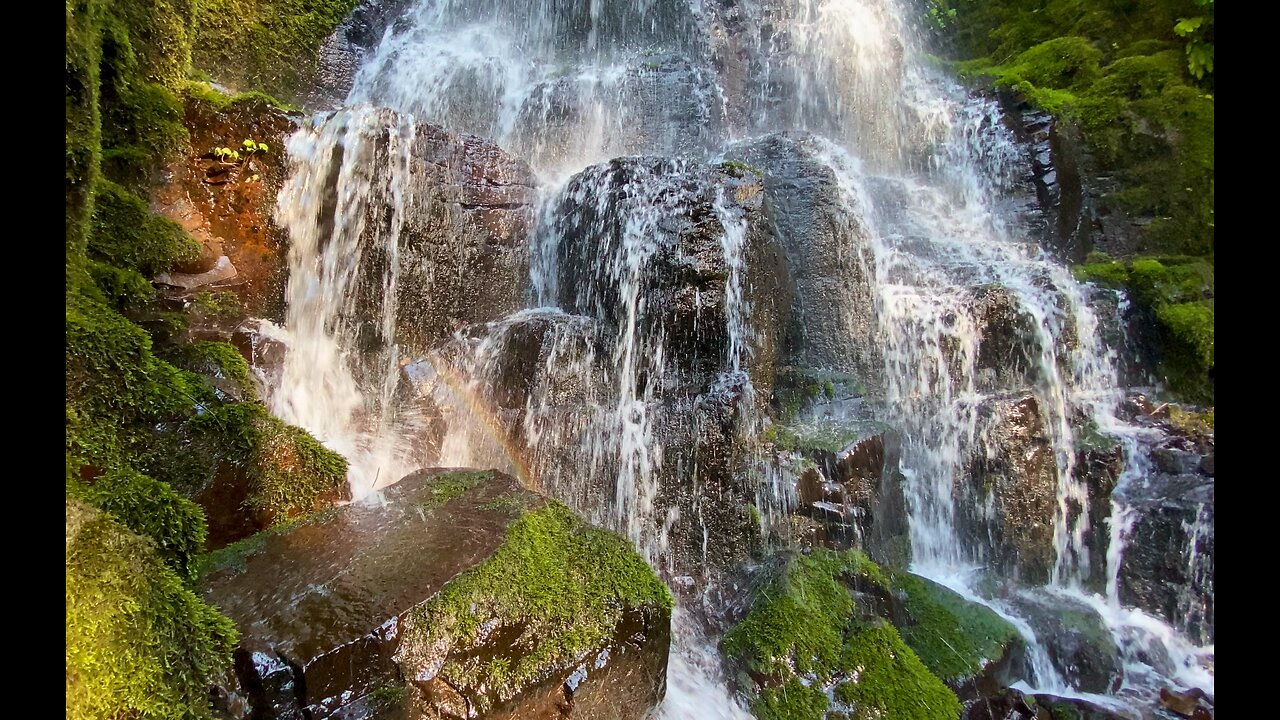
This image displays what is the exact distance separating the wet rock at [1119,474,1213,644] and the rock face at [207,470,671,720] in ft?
18.4

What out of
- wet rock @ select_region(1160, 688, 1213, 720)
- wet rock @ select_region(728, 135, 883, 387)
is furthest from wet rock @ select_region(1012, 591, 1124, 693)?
wet rock @ select_region(728, 135, 883, 387)

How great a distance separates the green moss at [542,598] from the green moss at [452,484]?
58 cm

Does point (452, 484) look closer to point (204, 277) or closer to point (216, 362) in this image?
point (216, 362)

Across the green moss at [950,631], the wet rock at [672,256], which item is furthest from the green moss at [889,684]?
the wet rock at [672,256]

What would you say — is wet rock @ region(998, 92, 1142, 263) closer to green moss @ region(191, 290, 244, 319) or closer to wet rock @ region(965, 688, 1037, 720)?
wet rock @ region(965, 688, 1037, 720)

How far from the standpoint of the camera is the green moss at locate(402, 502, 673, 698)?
101 inches

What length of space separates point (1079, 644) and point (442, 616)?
220 inches

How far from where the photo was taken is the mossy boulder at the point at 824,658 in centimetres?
398

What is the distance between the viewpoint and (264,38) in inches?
316

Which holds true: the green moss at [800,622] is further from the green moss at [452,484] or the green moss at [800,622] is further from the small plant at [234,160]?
the small plant at [234,160]
